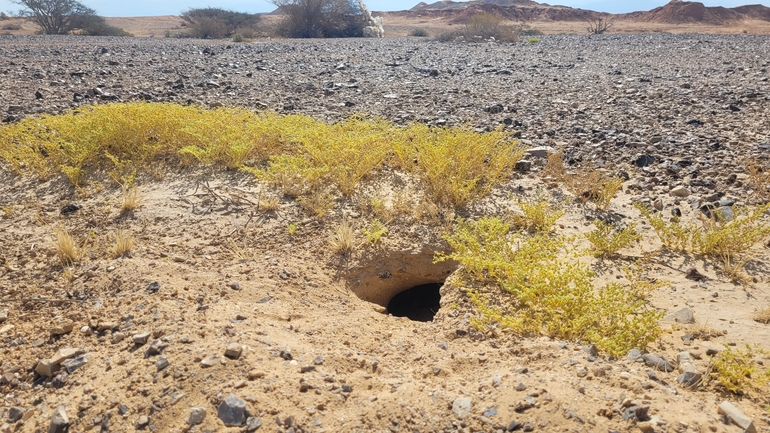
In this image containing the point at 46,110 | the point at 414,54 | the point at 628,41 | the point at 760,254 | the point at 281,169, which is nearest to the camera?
the point at 760,254

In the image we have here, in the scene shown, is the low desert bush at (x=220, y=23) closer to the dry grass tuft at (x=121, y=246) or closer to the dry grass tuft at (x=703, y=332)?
the dry grass tuft at (x=121, y=246)

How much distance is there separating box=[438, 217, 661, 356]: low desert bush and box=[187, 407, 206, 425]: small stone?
1484 millimetres

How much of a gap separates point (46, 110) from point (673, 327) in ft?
23.8

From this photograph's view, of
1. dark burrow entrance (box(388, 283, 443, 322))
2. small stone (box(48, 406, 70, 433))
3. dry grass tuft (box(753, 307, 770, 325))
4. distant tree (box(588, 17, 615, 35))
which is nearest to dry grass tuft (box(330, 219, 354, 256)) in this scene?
dark burrow entrance (box(388, 283, 443, 322))

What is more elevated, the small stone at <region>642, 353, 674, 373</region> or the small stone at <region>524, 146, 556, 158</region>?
the small stone at <region>524, 146, 556, 158</region>

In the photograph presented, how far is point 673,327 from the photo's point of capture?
9.06ft

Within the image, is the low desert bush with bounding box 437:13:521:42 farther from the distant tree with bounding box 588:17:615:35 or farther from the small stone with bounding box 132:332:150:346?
the small stone with bounding box 132:332:150:346

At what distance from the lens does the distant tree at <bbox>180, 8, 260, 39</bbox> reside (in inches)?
876

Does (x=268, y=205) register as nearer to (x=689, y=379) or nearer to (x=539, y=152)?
(x=539, y=152)

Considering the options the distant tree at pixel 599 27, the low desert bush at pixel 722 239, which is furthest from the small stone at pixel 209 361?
the distant tree at pixel 599 27

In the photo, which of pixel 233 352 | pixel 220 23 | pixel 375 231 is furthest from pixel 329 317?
pixel 220 23

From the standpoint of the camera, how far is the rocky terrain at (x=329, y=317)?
2158 mm

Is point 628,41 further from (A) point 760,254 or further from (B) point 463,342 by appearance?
(B) point 463,342

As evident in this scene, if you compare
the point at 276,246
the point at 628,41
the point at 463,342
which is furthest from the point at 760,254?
the point at 628,41
